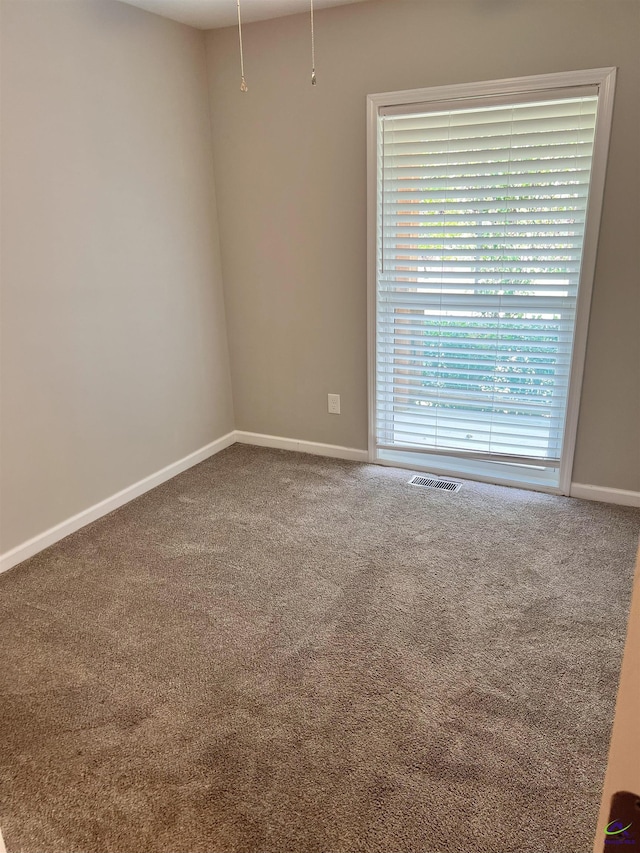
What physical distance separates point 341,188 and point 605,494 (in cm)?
215

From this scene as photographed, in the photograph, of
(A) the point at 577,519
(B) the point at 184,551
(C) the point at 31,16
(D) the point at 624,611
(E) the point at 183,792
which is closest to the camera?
(E) the point at 183,792

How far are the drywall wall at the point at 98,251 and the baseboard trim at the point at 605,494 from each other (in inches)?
88.6

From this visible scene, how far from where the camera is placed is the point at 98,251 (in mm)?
2762

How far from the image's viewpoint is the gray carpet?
1.44 m

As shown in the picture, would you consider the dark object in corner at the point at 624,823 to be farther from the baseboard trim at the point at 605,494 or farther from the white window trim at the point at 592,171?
the baseboard trim at the point at 605,494

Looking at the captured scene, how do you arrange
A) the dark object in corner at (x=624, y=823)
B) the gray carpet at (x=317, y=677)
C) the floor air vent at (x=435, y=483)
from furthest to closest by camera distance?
1. the floor air vent at (x=435, y=483)
2. the gray carpet at (x=317, y=677)
3. the dark object in corner at (x=624, y=823)

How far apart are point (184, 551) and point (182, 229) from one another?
1836 millimetres

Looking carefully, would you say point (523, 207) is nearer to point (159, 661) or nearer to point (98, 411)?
point (98, 411)

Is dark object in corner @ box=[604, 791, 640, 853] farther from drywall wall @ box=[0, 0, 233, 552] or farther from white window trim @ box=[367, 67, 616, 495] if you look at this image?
white window trim @ box=[367, 67, 616, 495]

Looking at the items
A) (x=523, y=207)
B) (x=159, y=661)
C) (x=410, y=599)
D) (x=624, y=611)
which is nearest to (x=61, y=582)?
(x=159, y=661)

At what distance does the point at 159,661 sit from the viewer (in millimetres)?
1961

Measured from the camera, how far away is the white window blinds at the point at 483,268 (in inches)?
105

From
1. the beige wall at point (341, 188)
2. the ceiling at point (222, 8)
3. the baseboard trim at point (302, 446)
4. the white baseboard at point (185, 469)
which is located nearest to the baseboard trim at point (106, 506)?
the white baseboard at point (185, 469)

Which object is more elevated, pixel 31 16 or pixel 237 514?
pixel 31 16
